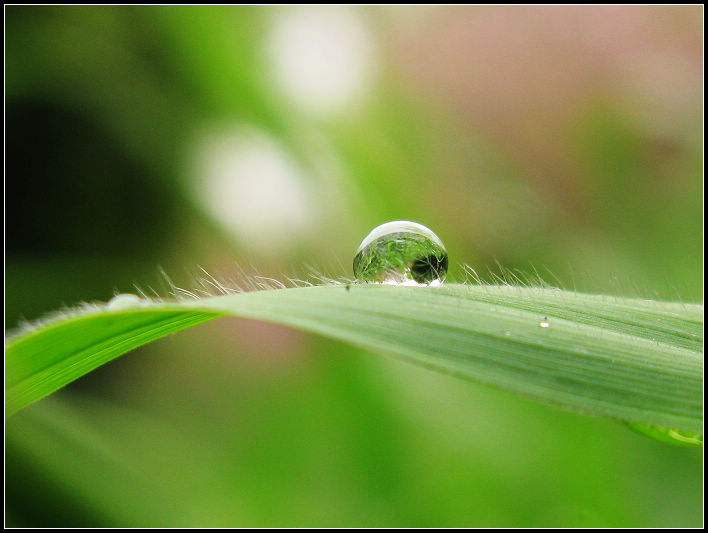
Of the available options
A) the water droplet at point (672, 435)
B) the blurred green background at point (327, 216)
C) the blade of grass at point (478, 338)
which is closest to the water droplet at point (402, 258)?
the blade of grass at point (478, 338)

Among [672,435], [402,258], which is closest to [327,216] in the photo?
[402,258]

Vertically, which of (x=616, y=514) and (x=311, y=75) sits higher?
(x=311, y=75)

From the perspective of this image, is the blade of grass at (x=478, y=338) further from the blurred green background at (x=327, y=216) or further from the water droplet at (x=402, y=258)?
the blurred green background at (x=327, y=216)

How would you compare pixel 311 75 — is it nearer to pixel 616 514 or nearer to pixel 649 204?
pixel 649 204

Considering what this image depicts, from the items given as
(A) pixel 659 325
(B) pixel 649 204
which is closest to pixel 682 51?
(B) pixel 649 204

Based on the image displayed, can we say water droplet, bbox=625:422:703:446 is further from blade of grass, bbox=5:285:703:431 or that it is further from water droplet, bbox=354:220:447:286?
water droplet, bbox=354:220:447:286

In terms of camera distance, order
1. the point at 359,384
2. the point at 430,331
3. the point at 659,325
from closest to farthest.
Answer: the point at 430,331, the point at 659,325, the point at 359,384

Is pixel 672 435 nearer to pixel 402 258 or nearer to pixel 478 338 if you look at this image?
pixel 478 338

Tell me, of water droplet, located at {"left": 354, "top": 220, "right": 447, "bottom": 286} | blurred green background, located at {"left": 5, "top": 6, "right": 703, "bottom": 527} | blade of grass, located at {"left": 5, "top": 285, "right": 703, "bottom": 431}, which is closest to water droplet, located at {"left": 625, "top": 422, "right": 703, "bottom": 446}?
blade of grass, located at {"left": 5, "top": 285, "right": 703, "bottom": 431}
